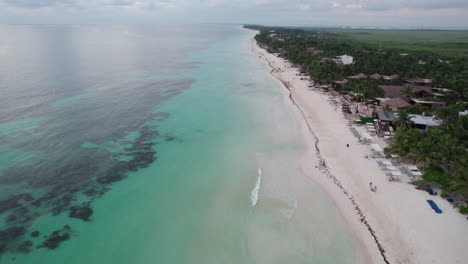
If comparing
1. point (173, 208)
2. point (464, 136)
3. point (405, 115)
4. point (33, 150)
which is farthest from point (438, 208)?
point (33, 150)

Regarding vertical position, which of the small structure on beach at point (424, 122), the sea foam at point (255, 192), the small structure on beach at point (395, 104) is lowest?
the sea foam at point (255, 192)

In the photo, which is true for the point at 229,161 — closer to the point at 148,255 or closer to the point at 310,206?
the point at 310,206

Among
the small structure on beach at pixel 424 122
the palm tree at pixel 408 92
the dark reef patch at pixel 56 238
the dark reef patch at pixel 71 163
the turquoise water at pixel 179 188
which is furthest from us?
the palm tree at pixel 408 92

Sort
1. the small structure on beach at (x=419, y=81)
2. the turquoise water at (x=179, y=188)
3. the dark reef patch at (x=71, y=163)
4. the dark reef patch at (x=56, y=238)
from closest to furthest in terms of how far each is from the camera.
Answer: the turquoise water at (x=179, y=188) < the dark reef patch at (x=56, y=238) < the dark reef patch at (x=71, y=163) < the small structure on beach at (x=419, y=81)

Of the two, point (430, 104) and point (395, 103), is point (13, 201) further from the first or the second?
point (430, 104)

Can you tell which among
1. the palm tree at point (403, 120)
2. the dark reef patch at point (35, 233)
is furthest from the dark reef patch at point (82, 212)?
the palm tree at point (403, 120)

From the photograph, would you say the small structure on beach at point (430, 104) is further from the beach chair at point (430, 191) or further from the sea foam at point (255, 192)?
the sea foam at point (255, 192)

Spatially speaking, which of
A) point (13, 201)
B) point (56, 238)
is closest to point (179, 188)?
point (56, 238)
